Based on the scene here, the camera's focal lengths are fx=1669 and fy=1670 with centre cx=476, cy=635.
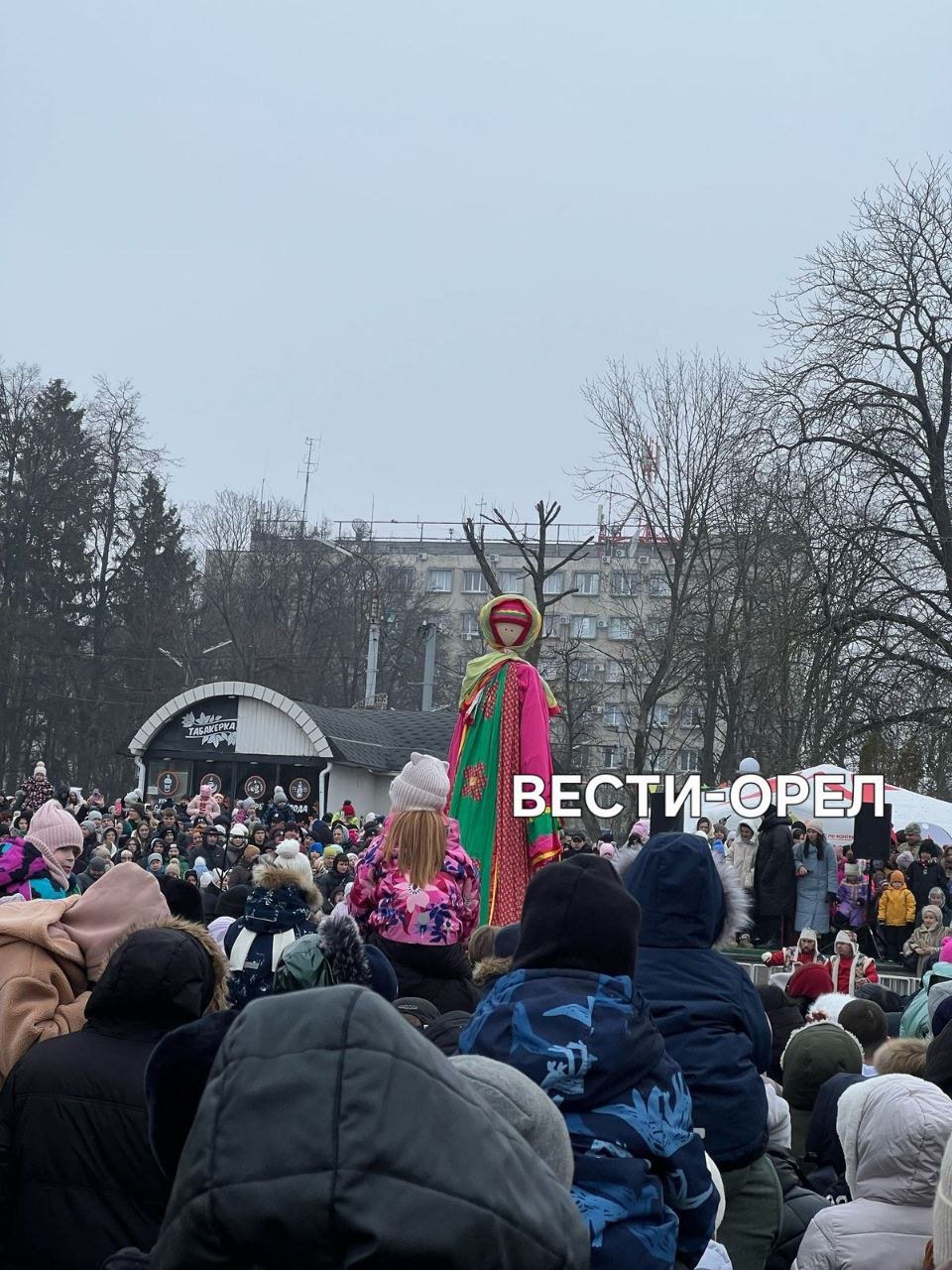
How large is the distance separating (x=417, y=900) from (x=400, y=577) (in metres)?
71.3

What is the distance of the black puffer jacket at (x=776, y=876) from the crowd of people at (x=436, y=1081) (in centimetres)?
1145

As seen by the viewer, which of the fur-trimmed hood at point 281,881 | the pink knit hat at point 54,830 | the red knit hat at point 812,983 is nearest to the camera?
the fur-trimmed hood at point 281,881

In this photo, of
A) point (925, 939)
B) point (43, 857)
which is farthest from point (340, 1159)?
point (925, 939)

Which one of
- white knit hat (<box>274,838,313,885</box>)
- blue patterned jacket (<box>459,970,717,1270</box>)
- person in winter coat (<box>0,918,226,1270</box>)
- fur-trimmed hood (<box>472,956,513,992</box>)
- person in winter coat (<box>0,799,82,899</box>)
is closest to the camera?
blue patterned jacket (<box>459,970,717,1270</box>)

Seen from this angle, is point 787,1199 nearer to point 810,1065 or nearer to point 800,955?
point 810,1065

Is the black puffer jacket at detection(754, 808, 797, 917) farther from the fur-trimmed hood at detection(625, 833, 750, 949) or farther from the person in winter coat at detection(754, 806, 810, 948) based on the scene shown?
the fur-trimmed hood at detection(625, 833, 750, 949)

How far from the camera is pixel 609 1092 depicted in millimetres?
3086

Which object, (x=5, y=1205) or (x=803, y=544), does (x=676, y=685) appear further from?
(x=5, y=1205)

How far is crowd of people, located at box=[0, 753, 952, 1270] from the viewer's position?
→ 1.63 meters

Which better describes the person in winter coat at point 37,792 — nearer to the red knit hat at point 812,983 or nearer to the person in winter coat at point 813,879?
the person in winter coat at point 813,879

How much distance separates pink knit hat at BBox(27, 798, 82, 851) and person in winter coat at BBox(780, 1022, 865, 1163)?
3.27 metres

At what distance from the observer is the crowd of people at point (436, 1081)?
1633mm

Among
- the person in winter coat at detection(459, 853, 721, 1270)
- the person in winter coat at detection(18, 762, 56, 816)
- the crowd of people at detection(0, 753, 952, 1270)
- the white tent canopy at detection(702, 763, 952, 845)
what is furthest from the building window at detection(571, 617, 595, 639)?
the person in winter coat at detection(459, 853, 721, 1270)

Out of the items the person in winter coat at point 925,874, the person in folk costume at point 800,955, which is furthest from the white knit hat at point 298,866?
the person in winter coat at point 925,874
